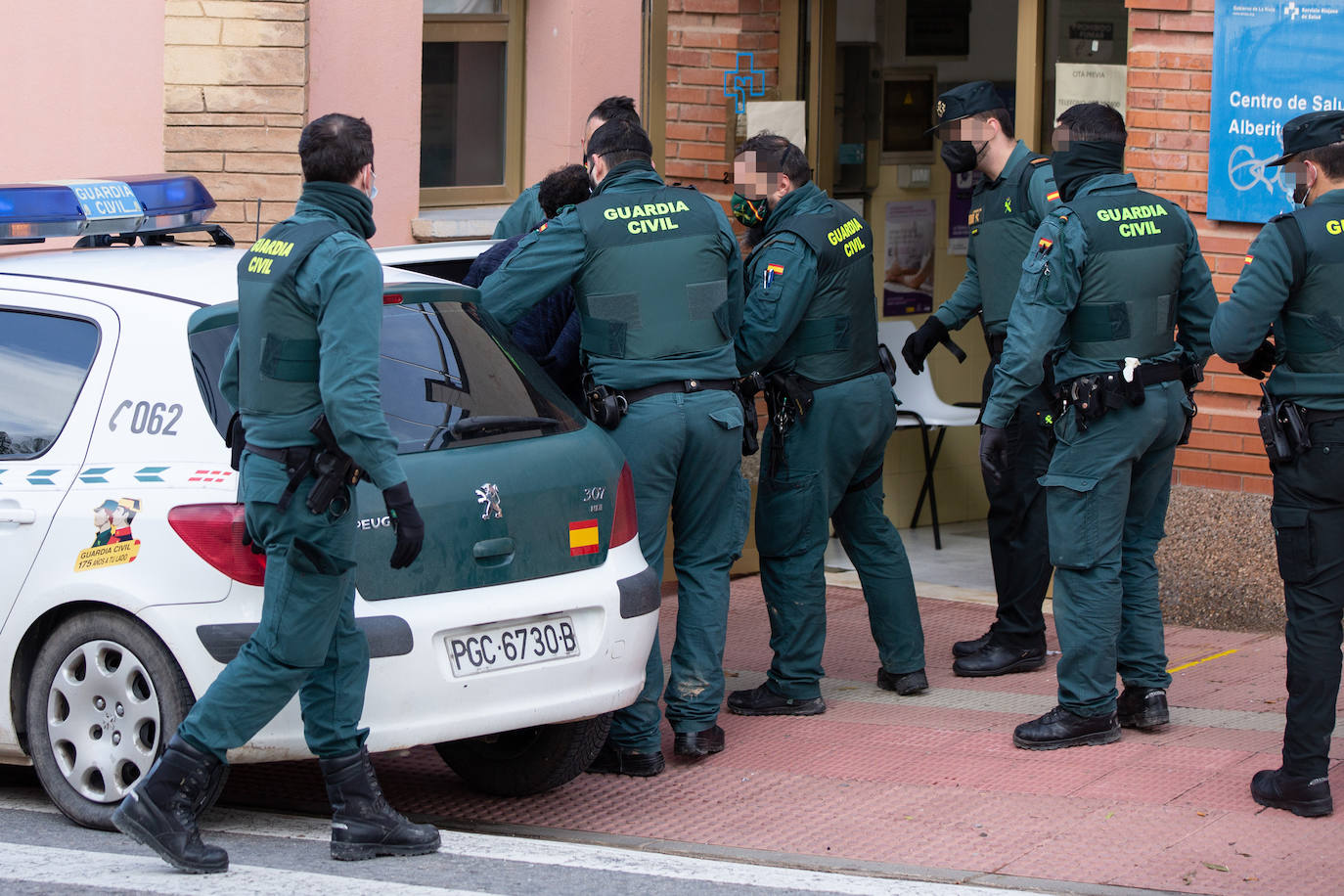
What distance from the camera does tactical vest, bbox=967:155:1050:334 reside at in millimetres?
6891

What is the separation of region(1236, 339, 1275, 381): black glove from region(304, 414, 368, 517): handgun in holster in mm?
2720

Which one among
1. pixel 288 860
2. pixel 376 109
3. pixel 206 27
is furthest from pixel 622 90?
pixel 288 860

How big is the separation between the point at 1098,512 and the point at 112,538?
10.1ft

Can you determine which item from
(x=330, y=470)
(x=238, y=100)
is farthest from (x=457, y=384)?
(x=238, y=100)

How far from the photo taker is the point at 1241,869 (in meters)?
4.91

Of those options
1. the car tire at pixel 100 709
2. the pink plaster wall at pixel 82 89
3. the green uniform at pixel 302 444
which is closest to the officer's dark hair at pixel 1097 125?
the green uniform at pixel 302 444

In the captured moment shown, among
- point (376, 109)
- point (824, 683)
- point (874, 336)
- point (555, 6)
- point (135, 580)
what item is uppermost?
point (555, 6)

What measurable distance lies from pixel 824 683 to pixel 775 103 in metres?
3.12

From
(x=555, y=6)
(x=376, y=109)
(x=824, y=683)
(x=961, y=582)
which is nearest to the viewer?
(x=824, y=683)

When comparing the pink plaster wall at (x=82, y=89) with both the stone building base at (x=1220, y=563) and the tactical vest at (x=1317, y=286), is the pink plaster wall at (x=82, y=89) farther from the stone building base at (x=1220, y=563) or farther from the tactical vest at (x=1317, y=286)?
the tactical vest at (x=1317, y=286)

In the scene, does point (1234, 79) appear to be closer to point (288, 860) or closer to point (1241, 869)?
point (1241, 869)

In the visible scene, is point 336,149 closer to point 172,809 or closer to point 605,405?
point 605,405

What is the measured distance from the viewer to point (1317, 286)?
5.30 meters

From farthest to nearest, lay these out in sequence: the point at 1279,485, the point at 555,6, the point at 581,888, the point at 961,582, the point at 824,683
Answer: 1. the point at 555,6
2. the point at 961,582
3. the point at 824,683
4. the point at 1279,485
5. the point at 581,888
